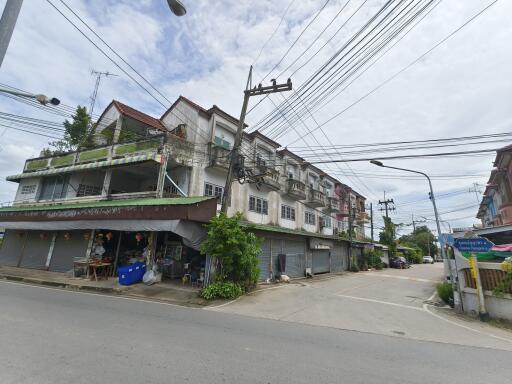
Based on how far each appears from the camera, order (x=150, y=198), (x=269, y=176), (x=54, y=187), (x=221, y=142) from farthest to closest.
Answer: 1. (x=269, y=176)
2. (x=54, y=187)
3. (x=221, y=142)
4. (x=150, y=198)

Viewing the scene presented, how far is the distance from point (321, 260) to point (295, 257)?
17.3 ft

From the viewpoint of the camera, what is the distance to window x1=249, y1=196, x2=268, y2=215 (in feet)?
67.9

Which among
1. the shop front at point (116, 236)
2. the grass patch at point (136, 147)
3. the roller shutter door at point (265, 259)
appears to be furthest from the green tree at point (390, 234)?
the grass patch at point (136, 147)

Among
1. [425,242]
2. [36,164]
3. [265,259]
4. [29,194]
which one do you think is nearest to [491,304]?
[265,259]

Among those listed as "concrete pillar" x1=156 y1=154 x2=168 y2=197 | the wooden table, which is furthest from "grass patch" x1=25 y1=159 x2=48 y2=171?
"concrete pillar" x1=156 y1=154 x2=168 y2=197

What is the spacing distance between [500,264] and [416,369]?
7327 mm

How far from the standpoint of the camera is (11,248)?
19812 millimetres

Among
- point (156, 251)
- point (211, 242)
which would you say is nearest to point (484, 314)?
point (211, 242)

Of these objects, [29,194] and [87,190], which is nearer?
[87,190]

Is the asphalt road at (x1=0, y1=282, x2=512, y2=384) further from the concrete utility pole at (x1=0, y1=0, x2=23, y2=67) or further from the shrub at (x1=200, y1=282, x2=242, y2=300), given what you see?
the concrete utility pole at (x1=0, y1=0, x2=23, y2=67)

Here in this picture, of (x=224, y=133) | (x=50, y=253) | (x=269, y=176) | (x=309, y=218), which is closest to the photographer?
(x=50, y=253)

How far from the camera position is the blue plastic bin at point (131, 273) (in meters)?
12.7

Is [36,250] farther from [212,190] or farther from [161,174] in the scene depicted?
[212,190]

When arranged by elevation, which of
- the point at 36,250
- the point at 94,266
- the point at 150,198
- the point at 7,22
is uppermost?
the point at 7,22
